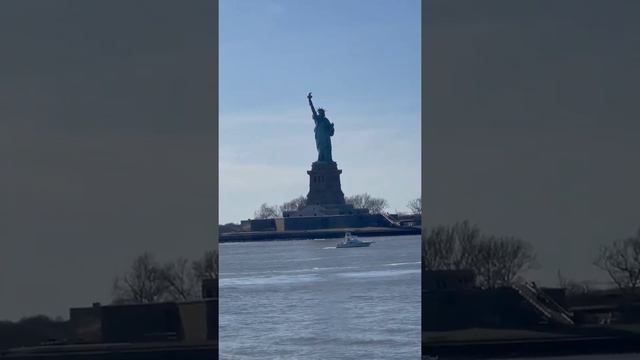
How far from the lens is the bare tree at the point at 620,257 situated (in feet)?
26.5

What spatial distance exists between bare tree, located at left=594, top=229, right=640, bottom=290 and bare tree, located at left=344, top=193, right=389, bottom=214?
10.4 meters

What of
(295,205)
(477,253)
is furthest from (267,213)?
(477,253)

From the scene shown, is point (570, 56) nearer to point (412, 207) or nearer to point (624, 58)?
point (624, 58)

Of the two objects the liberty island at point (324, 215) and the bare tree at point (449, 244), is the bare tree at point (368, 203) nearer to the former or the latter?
the liberty island at point (324, 215)

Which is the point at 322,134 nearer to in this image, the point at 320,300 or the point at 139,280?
the point at 320,300

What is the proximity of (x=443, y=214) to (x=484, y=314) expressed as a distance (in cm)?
89

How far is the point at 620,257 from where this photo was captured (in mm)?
8086

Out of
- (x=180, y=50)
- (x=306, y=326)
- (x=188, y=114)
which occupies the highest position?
(x=180, y=50)

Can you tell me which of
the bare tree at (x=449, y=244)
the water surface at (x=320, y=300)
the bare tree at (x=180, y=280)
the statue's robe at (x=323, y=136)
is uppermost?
the statue's robe at (x=323, y=136)

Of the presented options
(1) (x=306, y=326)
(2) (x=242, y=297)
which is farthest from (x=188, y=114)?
(2) (x=242, y=297)

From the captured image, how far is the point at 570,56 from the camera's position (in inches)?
311

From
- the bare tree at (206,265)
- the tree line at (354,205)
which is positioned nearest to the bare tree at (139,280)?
the bare tree at (206,265)

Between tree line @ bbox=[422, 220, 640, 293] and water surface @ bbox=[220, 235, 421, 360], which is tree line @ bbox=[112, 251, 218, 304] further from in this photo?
water surface @ bbox=[220, 235, 421, 360]

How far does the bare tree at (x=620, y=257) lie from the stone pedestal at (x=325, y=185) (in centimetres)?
1238
